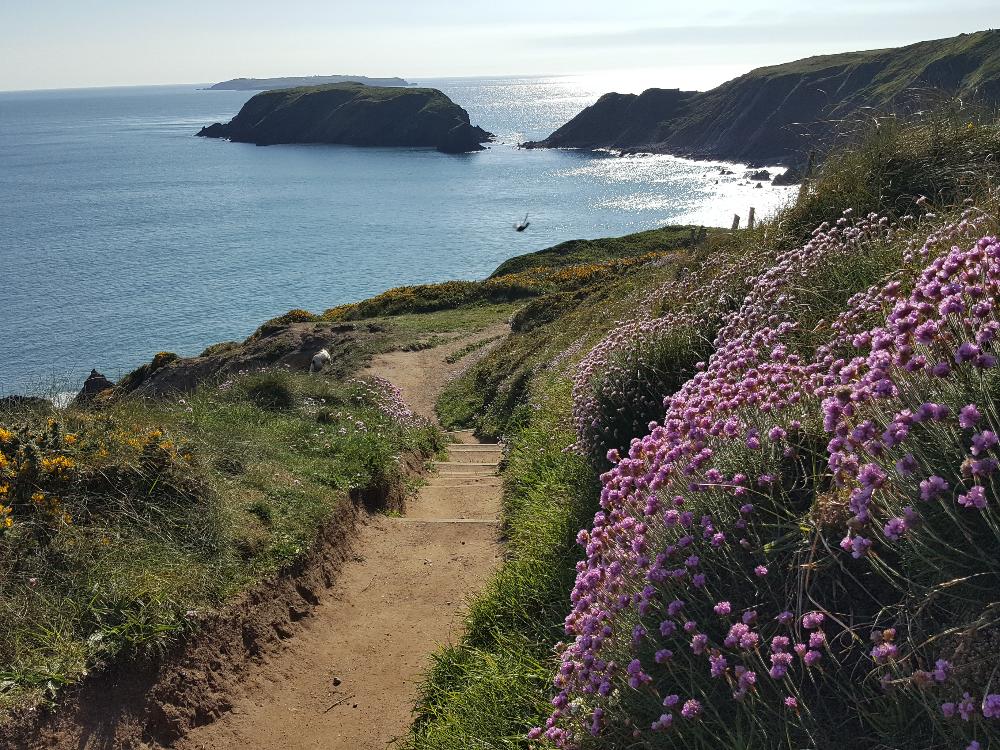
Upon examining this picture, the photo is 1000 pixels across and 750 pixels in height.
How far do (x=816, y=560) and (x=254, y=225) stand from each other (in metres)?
91.8

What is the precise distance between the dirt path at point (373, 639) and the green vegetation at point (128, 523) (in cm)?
71

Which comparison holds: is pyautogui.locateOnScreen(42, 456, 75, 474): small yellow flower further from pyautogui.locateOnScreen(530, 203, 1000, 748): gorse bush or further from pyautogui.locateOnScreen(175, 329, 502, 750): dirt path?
pyautogui.locateOnScreen(530, 203, 1000, 748): gorse bush

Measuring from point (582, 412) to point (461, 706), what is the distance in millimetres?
2958

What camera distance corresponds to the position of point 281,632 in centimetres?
712

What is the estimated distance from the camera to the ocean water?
52844 millimetres

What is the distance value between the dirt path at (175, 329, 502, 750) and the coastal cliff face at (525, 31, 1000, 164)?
301 ft

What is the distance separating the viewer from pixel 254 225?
3506 inches

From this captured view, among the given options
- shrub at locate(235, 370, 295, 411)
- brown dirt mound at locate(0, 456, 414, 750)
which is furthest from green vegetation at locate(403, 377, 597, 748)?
shrub at locate(235, 370, 295, 411)

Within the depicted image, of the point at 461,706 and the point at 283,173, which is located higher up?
the point at 283,173

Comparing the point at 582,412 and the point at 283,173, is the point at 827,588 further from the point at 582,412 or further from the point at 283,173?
the point at 283,173

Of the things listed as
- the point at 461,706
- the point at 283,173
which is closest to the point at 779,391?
the point at 461,706

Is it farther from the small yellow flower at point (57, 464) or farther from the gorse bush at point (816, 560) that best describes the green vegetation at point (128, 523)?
the gorse bush at point (816, 560)

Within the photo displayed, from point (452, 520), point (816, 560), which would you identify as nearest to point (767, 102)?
point (452, 520)

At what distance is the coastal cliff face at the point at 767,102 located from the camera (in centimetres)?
10419
